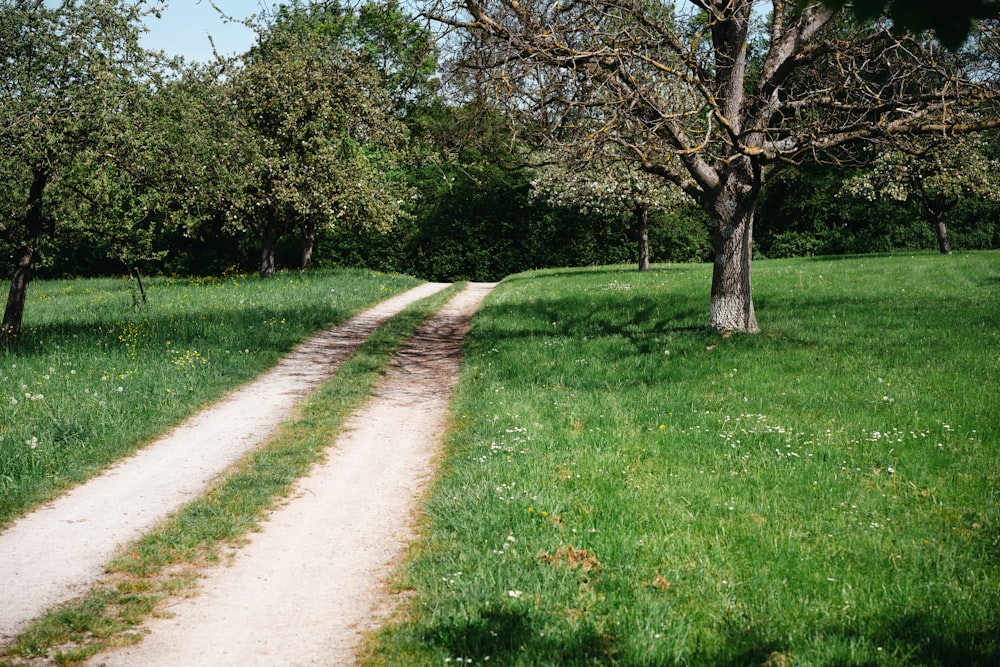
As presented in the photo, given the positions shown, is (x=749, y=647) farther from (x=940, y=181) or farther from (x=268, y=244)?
(x=940, y=181)

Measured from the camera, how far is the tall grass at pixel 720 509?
414 cm

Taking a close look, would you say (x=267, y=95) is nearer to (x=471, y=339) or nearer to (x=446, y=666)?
(x=471, y=339)

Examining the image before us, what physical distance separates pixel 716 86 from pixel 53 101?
1165 cm

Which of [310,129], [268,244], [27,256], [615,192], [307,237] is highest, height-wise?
[310,129]

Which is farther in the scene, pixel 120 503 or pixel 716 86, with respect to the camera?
pixel 716 86

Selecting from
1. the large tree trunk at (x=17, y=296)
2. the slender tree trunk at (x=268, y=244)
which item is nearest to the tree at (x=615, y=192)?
the slender tree trunk at (x=268, y=244)

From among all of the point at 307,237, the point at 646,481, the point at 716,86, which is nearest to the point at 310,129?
A: the point at 307,237

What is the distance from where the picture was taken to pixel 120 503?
6574 millimetres

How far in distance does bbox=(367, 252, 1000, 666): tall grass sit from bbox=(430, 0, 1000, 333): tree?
3089 millimetres

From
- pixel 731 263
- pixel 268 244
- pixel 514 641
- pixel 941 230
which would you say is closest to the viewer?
pixel 514 641

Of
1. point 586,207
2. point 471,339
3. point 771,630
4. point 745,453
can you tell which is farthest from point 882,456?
point 586,207

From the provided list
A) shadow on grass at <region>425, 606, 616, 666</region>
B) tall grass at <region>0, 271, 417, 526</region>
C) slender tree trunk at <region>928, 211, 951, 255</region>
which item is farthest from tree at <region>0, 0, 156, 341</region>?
slender tree trunk at <region>928, 211, 951, 255</region>

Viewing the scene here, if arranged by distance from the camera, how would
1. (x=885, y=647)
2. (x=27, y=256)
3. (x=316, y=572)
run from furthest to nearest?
(x=27, y=256) → (x=316, y=572) → (x=885, y=647)

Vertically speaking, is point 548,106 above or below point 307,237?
above
